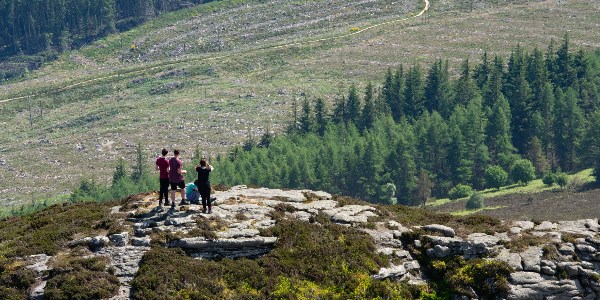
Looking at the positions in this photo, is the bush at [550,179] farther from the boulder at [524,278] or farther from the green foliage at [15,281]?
the green foliage at [15,281]

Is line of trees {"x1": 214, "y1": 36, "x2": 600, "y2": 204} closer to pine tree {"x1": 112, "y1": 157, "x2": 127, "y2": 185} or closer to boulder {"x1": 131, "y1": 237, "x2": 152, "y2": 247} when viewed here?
pine tree {"x1": 112, "y1": 157, "x2": 127, "y2": 185}

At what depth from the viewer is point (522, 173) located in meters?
165

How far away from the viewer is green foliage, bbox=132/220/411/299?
→ 51562 millimetres

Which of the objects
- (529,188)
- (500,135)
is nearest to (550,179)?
(529,188)

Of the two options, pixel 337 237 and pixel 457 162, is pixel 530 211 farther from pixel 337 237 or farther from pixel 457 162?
pixel 337 237

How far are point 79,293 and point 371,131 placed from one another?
141809 millimetres

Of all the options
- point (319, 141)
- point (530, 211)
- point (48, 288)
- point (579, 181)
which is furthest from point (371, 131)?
point (48, 288)

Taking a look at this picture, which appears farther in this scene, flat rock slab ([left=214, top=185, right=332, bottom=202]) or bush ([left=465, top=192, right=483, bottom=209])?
bush ([left=465, top=192, right=483, bottom=209])

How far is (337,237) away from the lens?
56781 millimetres

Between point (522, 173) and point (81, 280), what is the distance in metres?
122

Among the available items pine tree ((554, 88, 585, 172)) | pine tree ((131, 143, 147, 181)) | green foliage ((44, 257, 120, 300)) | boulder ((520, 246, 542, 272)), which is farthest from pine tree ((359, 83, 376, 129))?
green foliage ((44, 257, 120, 300))

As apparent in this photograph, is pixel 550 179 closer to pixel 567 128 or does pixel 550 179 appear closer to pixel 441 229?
pixel 567 128

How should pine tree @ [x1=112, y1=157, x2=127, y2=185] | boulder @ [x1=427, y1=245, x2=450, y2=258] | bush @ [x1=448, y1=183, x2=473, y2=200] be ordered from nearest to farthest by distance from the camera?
boulder @ [x1=427, y1=245, x2=450, y2=258], bush @ [x1=448, y1=183, x2=473, y2=200], pine tree @ [x1=112, y1=157, x2=127, y2=185]

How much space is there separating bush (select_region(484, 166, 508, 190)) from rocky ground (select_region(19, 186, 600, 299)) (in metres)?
104
